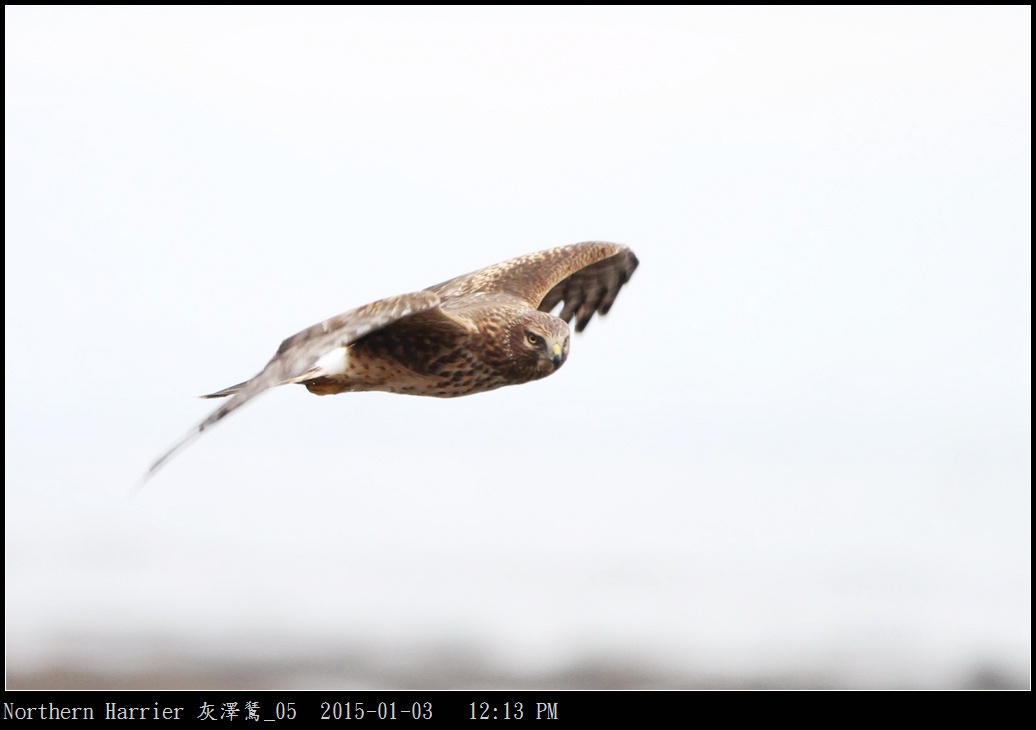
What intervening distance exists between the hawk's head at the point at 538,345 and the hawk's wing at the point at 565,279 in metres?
1.40

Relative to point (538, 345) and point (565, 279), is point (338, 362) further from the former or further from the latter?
point (565, 279)

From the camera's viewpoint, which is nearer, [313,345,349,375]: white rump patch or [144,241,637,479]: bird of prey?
[144,241,637,479]: bird of prey

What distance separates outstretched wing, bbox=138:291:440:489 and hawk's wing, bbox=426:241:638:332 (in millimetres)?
1964

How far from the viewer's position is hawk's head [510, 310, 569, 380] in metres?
9.76

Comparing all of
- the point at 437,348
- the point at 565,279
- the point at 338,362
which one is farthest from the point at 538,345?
the point at 565,279

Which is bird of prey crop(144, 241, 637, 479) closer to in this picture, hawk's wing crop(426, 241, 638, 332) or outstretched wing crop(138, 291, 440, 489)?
outstretched wing crop(138, 291, 440, 489)

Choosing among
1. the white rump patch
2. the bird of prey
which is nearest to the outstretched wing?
the bird of prey

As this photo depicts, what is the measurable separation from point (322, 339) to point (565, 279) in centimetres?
427

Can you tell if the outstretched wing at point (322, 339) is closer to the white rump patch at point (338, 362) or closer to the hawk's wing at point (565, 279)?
the white rump patch at point (338, 362)

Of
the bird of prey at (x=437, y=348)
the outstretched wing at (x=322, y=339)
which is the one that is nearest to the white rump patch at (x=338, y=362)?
the bird of prey at (x=437, y=348)
